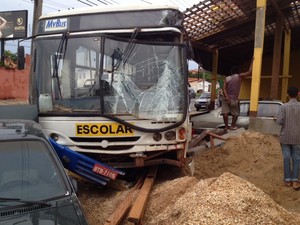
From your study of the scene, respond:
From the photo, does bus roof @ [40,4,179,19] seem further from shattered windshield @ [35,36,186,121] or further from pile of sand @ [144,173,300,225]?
pile of sand @ [144,173,300,225]

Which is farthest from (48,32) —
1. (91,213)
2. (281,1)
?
(281,1)

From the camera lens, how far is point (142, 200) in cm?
504

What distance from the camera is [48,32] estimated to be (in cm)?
640

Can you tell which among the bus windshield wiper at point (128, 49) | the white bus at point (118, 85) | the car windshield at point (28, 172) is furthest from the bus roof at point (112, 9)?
the car windshield at point (28, 172)

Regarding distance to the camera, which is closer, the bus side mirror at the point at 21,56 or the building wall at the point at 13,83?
the bus side mirror at the point at 21,56

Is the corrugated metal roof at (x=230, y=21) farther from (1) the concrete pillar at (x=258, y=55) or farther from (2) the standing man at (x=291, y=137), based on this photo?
(2) the standing man at (x=291, y=137)

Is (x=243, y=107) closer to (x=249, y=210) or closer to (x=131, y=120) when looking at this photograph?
(x=131, y=120)

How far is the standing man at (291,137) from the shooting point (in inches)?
273

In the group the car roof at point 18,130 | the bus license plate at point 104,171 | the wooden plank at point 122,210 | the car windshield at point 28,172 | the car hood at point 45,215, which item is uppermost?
the car roof at point 18,130

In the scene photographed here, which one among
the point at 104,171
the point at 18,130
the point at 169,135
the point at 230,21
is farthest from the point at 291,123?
the point at 230,21

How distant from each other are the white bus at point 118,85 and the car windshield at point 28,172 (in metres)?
2.65

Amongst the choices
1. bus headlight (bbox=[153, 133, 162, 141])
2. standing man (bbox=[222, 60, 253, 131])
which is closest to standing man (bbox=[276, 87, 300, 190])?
bus headlight (bbox=[153, 133, 162, 141])

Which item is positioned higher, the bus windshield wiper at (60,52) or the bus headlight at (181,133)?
the bus windshield wiper at (60,52)

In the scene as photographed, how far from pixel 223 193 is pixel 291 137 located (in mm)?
3147
